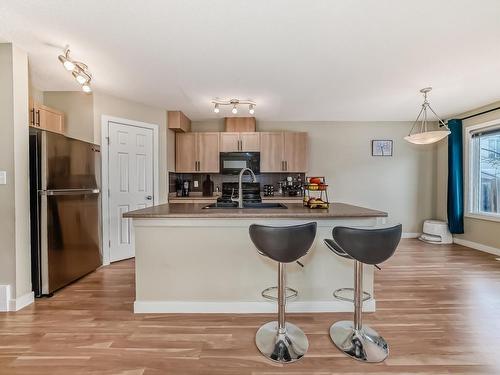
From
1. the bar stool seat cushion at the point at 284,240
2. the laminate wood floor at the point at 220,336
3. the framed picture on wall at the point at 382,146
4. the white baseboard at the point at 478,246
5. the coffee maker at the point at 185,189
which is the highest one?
the framed picture on wall at the point at 382,146

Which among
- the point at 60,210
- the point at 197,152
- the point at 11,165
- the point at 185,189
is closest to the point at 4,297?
the point at 60,210

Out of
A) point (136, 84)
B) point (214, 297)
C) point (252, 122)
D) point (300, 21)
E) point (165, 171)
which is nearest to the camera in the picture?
point (300, 21)

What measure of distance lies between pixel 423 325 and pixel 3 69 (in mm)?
4192

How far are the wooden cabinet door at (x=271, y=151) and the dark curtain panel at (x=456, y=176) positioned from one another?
2.95 meters

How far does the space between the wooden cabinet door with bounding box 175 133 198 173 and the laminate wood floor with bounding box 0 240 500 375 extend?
2.37 m

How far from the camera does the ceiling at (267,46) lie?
5.85 feet

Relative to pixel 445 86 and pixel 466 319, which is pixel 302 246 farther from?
pixel 445 86

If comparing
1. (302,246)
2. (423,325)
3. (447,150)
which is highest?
(447,150)

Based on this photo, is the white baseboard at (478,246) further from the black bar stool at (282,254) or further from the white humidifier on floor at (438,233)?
the black bar stool at (282,254)

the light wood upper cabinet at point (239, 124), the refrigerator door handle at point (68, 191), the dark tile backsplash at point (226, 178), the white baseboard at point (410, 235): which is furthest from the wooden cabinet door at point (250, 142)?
the white baseboard at point (410, 235)

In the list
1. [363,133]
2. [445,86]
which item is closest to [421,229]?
[363,133]

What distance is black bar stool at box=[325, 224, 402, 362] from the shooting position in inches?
62.1

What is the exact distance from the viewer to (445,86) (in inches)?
125

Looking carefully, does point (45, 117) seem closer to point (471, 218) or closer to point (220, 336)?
point (220, 336)
